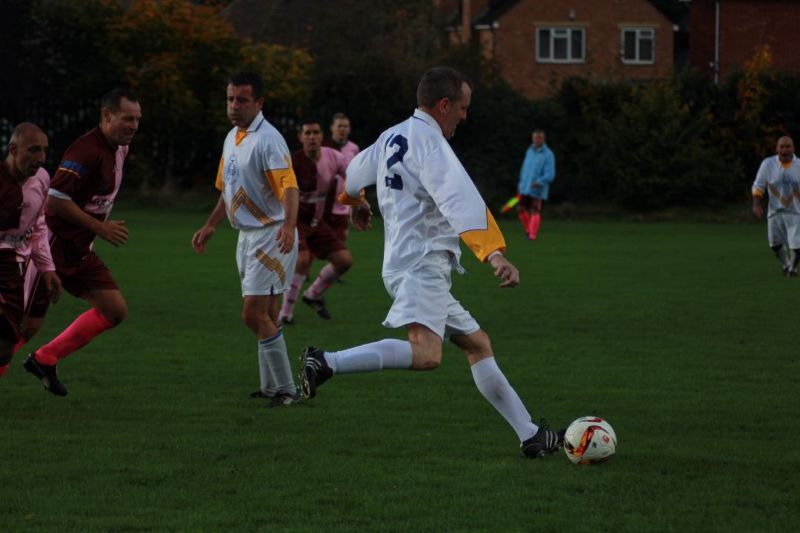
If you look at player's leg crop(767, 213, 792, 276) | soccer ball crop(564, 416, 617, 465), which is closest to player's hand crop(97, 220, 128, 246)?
soccer ball crop(564, 416, 617, 465)

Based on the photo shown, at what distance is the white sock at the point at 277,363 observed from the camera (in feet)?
28.2

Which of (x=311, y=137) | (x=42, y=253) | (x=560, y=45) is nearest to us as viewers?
(x=42, y=253)

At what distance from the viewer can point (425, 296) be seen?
6609mm

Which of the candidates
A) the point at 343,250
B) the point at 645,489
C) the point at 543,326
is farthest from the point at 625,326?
the point at 645,489

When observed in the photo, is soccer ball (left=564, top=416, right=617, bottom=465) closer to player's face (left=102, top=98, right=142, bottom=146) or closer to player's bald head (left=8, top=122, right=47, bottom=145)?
player's bald head (left=8, top=122, right=47, bottom=145)

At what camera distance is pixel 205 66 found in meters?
34.6

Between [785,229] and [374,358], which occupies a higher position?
[374,358]

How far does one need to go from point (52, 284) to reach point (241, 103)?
1.60m

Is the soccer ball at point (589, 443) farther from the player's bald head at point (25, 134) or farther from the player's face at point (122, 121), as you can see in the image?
the player's face at point (122, 121)

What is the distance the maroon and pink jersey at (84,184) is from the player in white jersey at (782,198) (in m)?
12.2

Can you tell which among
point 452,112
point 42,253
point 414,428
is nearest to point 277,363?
point 414,428

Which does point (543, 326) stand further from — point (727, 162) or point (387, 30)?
point (387, 30)

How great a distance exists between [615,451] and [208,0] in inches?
1226

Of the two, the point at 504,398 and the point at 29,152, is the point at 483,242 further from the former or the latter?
the point at 29,152
